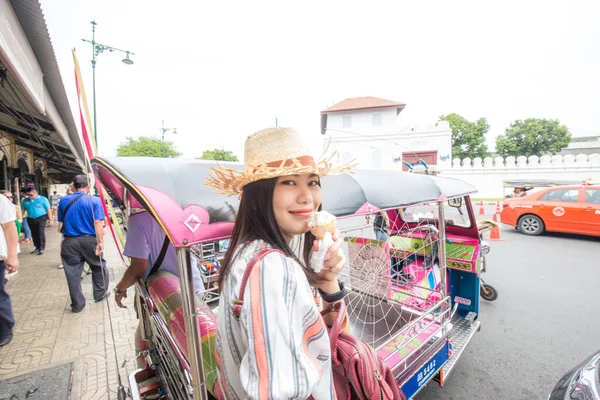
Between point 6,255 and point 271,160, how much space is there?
4.14m

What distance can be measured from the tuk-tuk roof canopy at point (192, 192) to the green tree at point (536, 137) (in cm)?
4635

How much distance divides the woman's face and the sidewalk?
2515mm

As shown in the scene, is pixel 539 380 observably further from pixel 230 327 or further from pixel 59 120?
pixel 59 120

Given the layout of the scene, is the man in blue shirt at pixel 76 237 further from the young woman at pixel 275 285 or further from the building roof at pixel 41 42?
the young woman at pixel 275 285

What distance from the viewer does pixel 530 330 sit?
3871 millimetres

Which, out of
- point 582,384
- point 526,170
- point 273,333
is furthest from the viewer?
point 526,170

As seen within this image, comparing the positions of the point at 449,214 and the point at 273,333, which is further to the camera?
the point at 449,214

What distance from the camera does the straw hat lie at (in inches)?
44.6

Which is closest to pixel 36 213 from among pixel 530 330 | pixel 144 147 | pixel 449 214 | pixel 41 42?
pixel 41 42

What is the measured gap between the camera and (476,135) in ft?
131

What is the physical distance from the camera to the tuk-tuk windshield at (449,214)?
155 inches

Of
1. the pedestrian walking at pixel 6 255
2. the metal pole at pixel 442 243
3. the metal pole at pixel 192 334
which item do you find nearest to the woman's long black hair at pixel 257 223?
the metal pole at pixel 192 334

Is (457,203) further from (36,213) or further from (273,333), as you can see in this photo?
(36,213)

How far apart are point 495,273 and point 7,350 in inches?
326
